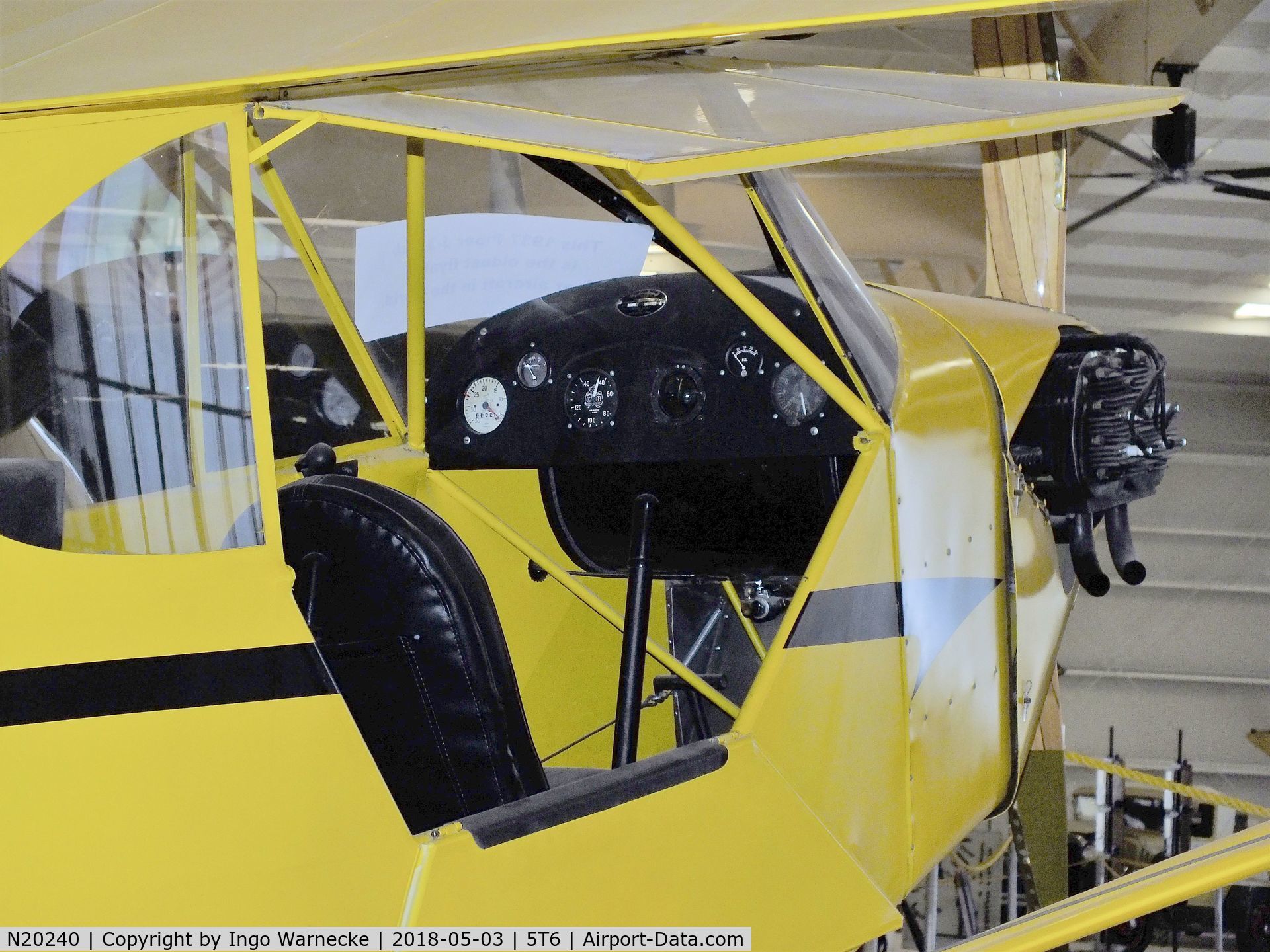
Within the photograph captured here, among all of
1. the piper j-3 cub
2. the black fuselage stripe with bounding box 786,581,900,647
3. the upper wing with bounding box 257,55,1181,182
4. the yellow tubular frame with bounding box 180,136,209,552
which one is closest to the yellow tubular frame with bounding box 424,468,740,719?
the piper j-3 cub

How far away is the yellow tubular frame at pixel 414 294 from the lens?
236cm

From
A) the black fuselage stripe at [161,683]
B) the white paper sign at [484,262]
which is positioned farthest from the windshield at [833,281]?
the black fuselage stripe at [161,683]

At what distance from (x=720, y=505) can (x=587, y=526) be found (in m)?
0.41

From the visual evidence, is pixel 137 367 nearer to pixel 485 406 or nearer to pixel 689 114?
pixel 689 114

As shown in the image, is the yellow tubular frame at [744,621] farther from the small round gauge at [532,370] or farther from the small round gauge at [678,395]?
the small round gauge at [532,370]

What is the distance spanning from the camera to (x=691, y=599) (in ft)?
10.3

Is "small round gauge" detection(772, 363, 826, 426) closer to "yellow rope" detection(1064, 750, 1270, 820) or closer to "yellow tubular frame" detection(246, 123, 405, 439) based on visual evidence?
"yellow tubular frame" detection(246, 123, 405, 439)

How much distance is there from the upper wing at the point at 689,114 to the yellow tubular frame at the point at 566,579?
3.51 ft

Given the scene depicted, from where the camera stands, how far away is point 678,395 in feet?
8.41

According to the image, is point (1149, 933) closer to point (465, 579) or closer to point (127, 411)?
point (465, 579)

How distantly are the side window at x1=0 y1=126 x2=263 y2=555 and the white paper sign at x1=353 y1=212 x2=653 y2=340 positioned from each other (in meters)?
1.05

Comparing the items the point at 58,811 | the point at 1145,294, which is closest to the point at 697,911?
the point at 58,811

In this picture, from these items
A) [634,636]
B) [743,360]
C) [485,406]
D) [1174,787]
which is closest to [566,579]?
[634,636]

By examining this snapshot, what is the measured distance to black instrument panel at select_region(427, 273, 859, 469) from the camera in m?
2.40
